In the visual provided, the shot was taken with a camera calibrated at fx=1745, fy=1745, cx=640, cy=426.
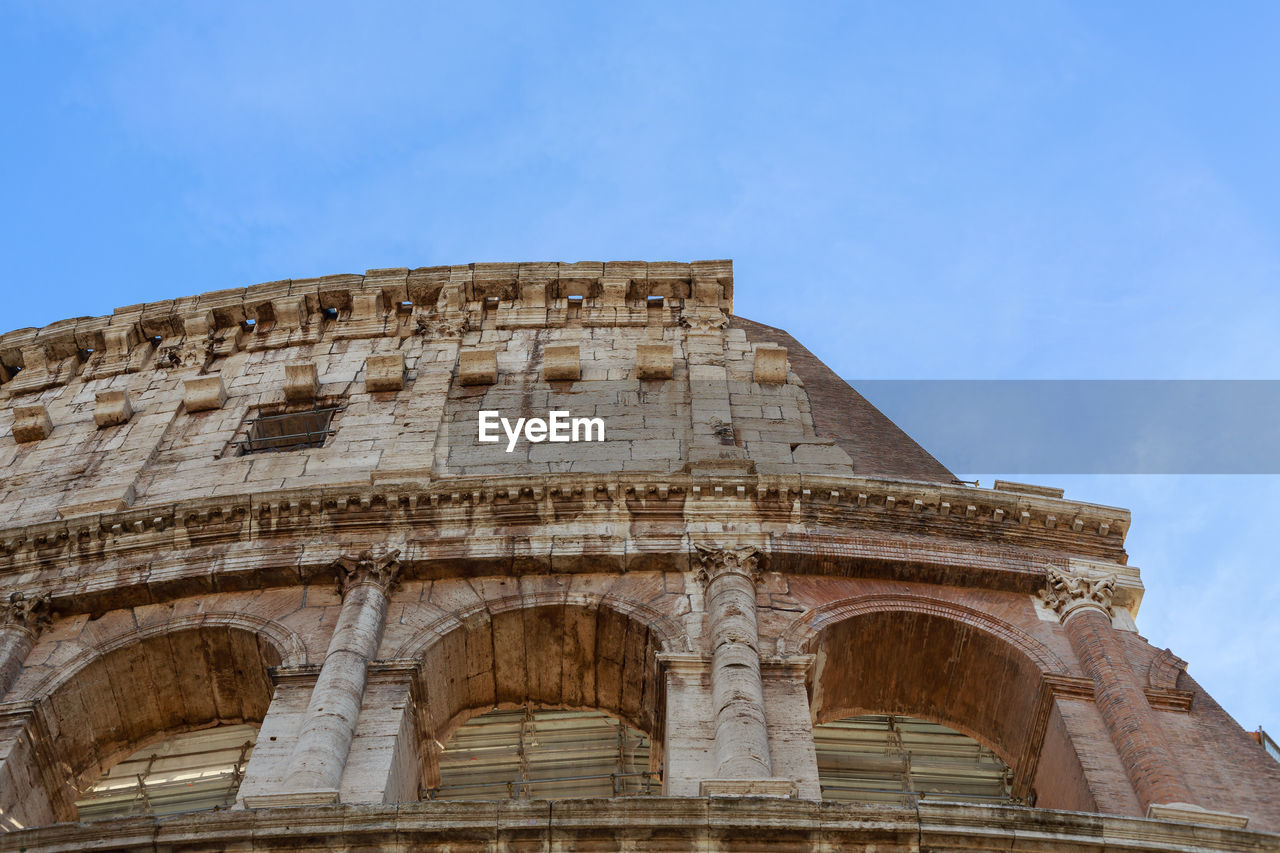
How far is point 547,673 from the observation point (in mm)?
20641

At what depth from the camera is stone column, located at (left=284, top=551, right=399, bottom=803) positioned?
17.0 meters

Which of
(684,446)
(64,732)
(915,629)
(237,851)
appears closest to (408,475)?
(684,446)

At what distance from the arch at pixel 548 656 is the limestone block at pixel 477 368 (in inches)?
231

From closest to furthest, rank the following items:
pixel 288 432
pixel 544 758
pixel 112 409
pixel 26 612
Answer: pixel 544 758 → pixel 26 612 → pixel 288 432 → pixel 112 409

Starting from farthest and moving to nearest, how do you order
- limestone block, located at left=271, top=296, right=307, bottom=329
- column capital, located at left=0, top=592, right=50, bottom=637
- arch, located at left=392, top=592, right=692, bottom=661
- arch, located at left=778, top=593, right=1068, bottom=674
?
limestone block, located at left=271, top=296, right=307, bottom=329, column capital, located at left=0, top=592, right=50, bottom=637, arch, located at left=778, top=593, right=1068, bottom=674, arch, located at left=392, top=592, right=692, bottom=661

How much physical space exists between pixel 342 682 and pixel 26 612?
4931mm

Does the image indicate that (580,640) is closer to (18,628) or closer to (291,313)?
(18,628)

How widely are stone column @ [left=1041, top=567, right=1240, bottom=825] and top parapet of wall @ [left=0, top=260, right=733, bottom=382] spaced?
8.87 meters

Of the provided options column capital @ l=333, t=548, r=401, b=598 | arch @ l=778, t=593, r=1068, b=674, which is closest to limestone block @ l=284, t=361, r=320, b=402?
column capital @ l=333, t=548, r=401, b=598

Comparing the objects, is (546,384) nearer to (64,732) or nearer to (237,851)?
(64,732)

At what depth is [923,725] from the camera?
71.0 ft

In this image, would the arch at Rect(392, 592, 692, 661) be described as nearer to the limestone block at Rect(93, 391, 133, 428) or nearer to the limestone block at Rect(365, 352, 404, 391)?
the limestone block at Rect(365, 352, 404, 391)

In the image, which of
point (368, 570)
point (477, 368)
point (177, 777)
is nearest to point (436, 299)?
point (477, 368)

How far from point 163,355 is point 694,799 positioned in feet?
53.9
